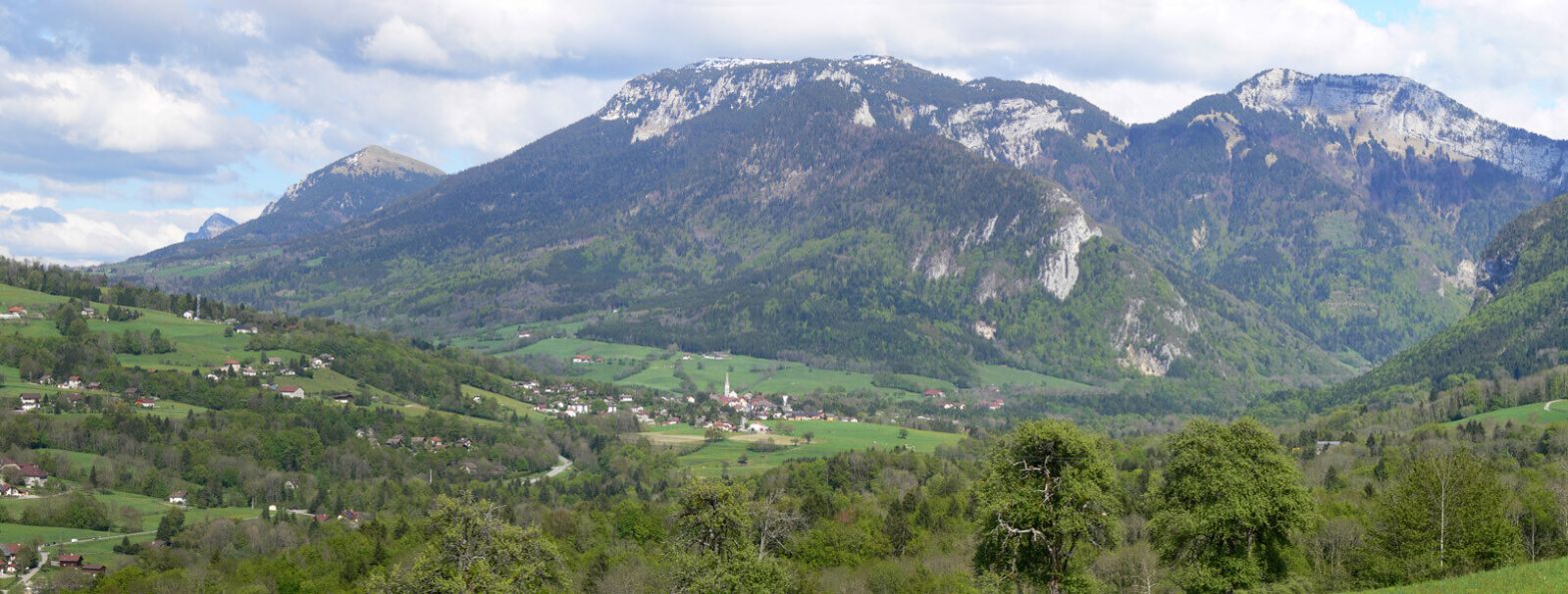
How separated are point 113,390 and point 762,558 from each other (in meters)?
137

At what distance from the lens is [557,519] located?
9475 cm

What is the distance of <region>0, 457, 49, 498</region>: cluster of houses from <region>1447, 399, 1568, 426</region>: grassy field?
142 meters

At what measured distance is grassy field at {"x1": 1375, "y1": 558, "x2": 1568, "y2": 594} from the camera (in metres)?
40.1

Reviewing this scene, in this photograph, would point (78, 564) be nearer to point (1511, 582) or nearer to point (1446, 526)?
point (1446, 526)

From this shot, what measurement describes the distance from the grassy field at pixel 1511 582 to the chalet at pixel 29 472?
12282cm

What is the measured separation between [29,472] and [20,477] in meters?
1.41

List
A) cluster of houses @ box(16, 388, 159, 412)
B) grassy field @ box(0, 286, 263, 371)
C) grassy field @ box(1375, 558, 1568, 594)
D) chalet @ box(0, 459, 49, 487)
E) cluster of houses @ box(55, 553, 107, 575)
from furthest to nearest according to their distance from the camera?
1. grassy field @ box(0, 286, 263, 371)
2. cluster of houses @ box(16, 388, 159, 412)
3. chalet @ box(0, 459, 49, 487)
4. cluster of houses @ box(55, 553, 107, 575)
5. grassy field @ box(1375, 558, 1568, 594)

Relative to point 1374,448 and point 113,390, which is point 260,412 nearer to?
point 113,390

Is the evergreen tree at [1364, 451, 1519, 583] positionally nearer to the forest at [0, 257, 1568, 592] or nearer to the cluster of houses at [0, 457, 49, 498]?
the forest at [0, 257, 1568, 592]

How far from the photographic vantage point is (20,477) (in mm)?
126562

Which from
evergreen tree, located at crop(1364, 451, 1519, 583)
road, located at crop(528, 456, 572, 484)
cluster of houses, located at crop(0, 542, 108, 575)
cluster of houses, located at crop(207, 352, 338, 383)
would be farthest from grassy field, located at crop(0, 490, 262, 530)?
evergreen tree, located at crop(1364, 451, 1519, 583)

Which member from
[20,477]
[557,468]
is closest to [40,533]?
[20,477]

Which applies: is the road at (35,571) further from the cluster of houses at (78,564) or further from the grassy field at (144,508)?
the grassy field at (144,508)

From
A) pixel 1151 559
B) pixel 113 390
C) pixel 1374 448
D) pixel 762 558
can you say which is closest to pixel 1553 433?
pixel 1374 448
